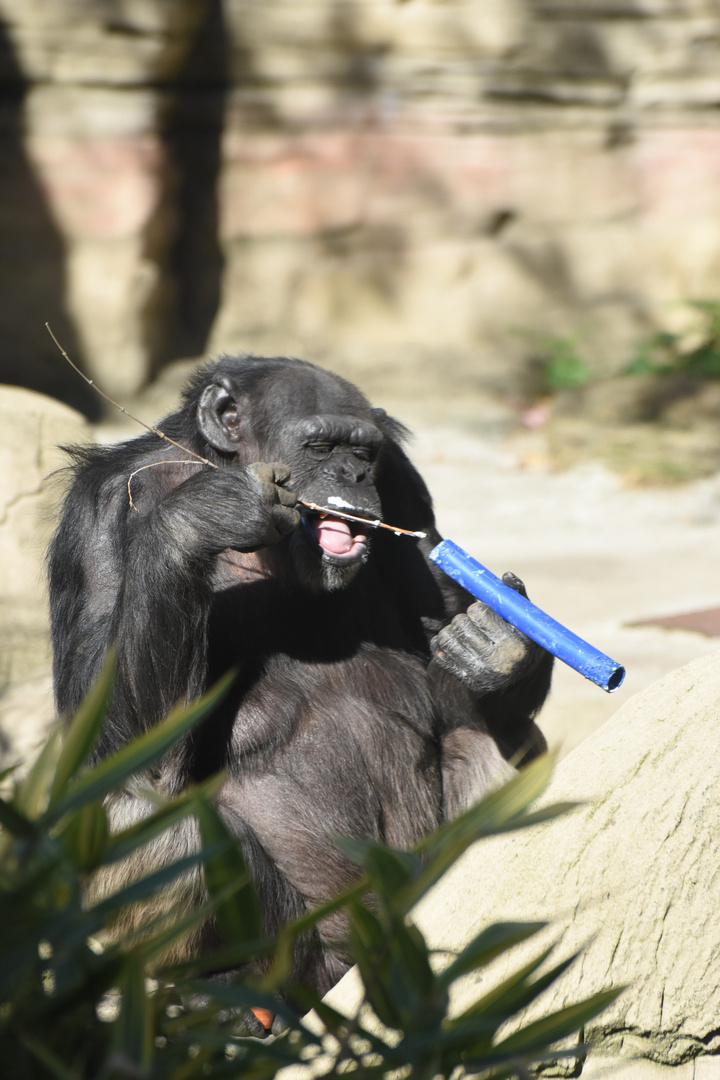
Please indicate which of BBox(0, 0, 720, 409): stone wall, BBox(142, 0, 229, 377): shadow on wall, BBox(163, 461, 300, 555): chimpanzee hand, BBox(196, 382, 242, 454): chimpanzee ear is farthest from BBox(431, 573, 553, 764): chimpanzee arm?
BBox(142, 0, 229, 377): shadow on wall

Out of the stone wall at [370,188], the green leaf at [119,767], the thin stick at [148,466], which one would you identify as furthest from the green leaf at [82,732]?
the stone wall at [370,188]

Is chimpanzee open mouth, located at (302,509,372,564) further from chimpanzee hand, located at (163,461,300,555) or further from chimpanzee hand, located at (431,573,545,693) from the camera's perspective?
chimpanzee hand, located at (431,573,545,693)

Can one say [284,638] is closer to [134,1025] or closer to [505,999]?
[505,999]

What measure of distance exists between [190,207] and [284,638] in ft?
26.6

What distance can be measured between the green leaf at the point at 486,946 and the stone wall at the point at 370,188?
909cm

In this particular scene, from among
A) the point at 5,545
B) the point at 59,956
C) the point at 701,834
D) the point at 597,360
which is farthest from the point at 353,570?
the point at 597,360

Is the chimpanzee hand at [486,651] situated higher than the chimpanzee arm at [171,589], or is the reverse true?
the chimpanzee arm at [171,589]

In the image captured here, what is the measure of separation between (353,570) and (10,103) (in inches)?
310

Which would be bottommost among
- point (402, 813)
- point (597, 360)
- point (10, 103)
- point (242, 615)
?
point (597, 360)

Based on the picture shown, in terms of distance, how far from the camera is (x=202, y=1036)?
4.05ft

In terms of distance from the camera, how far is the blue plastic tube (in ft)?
9.38

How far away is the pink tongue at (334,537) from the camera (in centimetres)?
311

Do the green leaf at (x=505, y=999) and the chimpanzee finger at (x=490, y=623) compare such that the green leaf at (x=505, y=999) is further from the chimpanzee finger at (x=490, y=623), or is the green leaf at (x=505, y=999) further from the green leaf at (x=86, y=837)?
the chimpanzee finger at (x=490, y=623)

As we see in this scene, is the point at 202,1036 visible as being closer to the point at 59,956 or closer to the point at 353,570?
the point at 59,956
